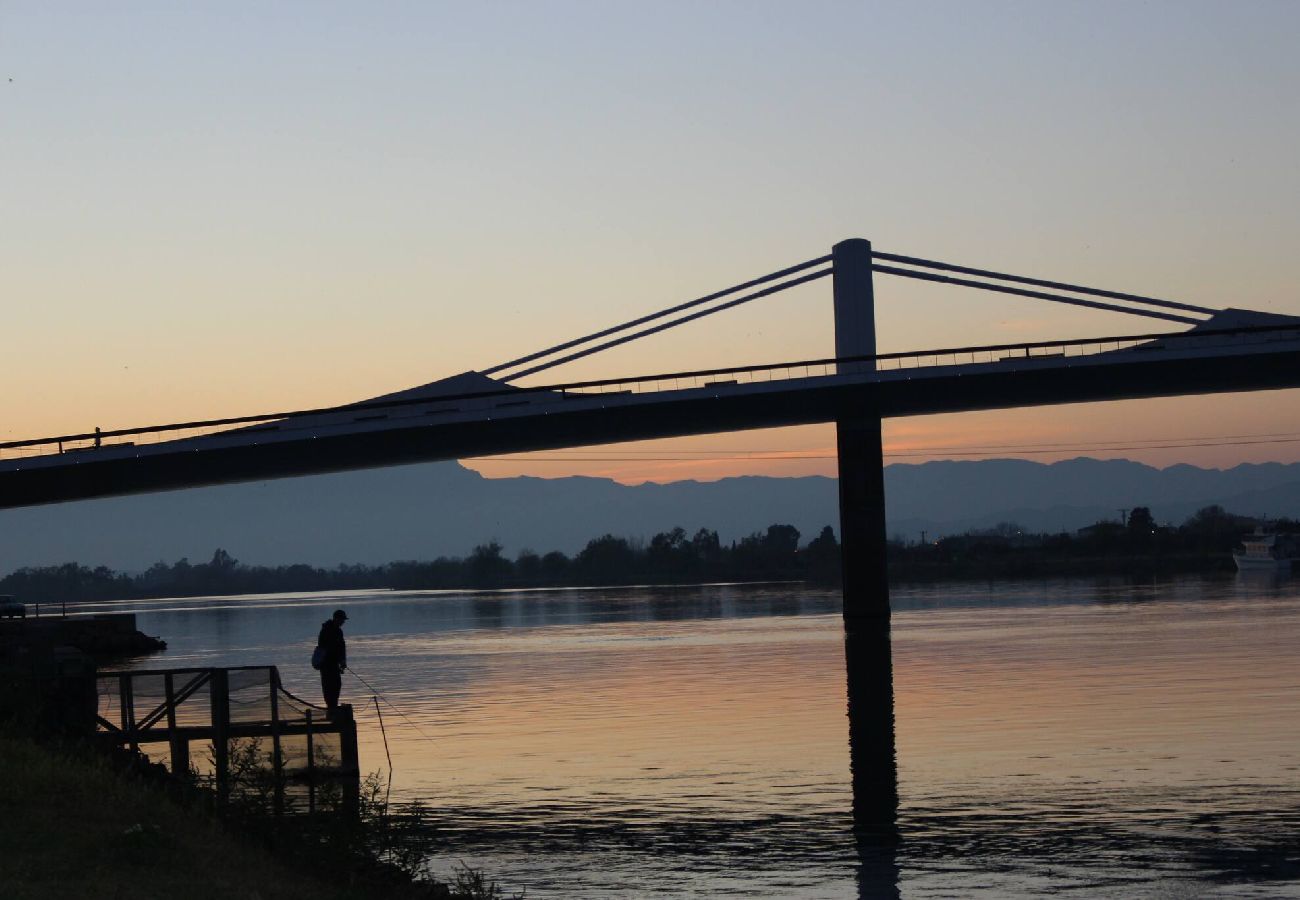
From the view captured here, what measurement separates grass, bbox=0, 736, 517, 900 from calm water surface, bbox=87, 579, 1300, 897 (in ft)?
11.0

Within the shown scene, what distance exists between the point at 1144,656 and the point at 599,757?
77.1 feet

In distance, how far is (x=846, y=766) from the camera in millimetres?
24516

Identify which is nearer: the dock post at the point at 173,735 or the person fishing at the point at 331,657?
the dock post at the point at 173,735

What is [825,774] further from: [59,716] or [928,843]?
[59,716]

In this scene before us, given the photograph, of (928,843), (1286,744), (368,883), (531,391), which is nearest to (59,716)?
(368,883)

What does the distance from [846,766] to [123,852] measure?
Answer: 45.6 feet

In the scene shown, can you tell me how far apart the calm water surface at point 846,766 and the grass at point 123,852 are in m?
3.35

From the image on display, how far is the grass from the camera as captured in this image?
11578mm

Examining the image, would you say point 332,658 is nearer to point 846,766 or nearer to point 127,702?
point 127,702

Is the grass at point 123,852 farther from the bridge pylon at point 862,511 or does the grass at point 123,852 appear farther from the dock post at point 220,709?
the bridge pylon at point 862,511

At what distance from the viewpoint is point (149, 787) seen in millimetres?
16375

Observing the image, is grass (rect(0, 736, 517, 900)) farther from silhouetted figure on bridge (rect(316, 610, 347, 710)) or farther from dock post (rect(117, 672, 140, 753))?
silhouetted figure on bridge (rect(316, 610, 347, 710))

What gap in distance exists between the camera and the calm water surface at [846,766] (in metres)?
16.5

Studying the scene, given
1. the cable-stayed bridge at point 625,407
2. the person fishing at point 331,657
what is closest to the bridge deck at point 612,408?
the cable-stayed bridge at point 625,407
